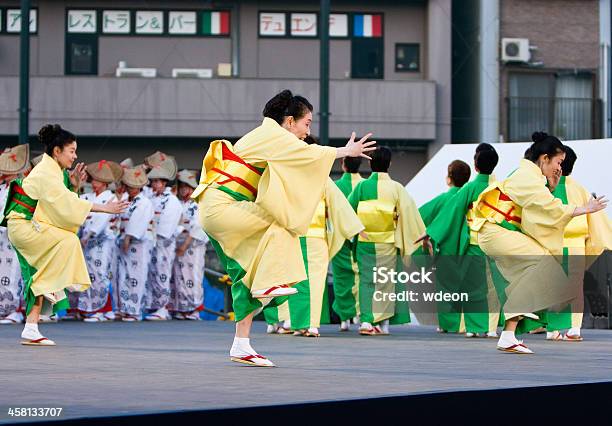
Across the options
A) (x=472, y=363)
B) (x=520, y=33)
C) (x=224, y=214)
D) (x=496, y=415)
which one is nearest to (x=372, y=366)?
(x=472, y=363)

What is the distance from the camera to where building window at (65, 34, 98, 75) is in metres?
30.4

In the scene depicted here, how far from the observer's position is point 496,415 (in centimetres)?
654

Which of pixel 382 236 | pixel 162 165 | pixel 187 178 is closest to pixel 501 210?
pixel 382 236

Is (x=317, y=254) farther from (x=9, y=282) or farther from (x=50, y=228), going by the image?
(x=9, y=282)

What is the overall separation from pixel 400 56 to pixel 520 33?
9.36ft

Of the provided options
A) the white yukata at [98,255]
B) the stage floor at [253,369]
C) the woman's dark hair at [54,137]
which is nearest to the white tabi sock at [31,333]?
the stage floor at [253,369]

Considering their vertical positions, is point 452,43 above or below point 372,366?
above

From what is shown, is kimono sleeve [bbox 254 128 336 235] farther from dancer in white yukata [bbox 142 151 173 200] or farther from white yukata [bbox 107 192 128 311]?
dancer in white yukata [bbox 142 151 173 200]

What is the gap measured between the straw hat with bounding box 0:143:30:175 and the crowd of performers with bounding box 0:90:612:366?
0.55ft

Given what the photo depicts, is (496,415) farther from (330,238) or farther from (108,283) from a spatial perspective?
(108,283)

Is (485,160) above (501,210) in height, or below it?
above

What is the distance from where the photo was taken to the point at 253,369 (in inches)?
319

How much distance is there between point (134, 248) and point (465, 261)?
14.5ft

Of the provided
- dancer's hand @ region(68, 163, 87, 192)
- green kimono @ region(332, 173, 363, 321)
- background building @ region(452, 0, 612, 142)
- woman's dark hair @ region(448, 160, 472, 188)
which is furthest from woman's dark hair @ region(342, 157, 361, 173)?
background building @ region(452, 0, 612, 142)
